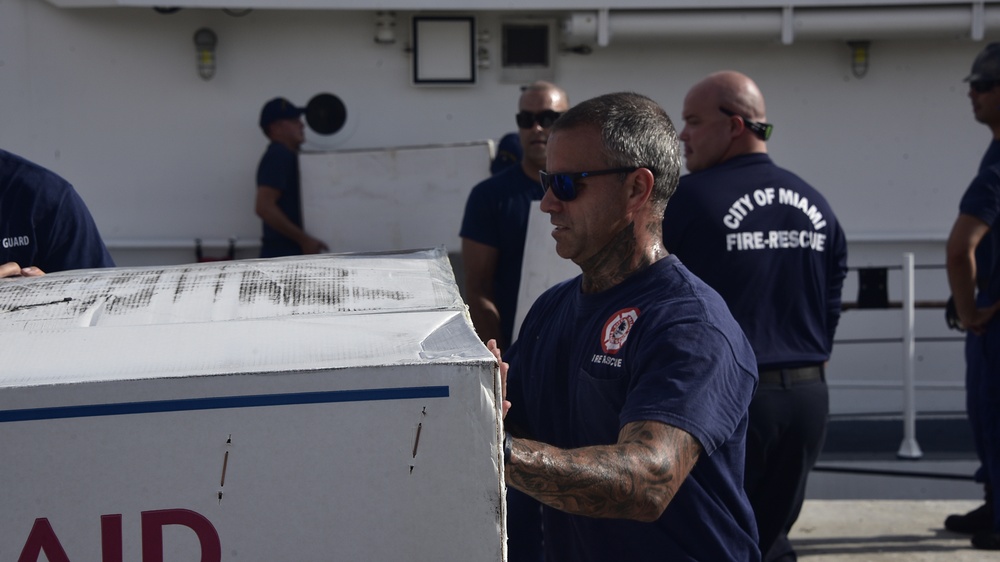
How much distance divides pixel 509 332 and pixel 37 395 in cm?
304

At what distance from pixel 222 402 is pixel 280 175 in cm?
422

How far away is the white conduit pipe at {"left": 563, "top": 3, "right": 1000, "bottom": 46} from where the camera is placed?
552 centimetres

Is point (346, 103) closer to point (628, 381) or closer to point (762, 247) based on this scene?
point (762, 247)

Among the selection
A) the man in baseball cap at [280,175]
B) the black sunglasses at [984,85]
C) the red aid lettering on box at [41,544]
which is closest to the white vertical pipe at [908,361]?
the black sunglasses at [984,85]

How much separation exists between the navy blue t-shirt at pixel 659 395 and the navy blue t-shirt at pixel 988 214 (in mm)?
2389

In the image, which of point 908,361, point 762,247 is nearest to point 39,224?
point 762,247

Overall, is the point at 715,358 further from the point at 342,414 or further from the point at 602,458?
the point at 342,414

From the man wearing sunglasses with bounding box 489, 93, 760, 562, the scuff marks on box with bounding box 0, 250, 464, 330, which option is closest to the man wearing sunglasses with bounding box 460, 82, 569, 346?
the man wearing sunglasses with bounding box 489, 93, 760, 562

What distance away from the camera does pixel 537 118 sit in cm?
431

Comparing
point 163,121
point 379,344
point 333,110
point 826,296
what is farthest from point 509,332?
point 379,344

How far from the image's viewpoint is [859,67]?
5.87 metres

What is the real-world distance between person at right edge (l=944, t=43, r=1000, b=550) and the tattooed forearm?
2.70 meters

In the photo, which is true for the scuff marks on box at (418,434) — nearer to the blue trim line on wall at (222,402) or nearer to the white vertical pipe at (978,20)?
the blue trim line on wall at (222,402)

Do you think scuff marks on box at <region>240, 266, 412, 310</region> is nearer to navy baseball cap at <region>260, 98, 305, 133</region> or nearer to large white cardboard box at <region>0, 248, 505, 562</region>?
large white cardboard box at <region>0, 248, 505, 562</region>
